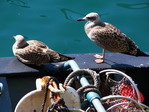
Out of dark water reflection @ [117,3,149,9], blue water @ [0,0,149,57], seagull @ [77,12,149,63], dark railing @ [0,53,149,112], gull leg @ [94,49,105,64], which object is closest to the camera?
dark railing @ [0,53,149,112]

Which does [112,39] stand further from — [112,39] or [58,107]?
[58,107]

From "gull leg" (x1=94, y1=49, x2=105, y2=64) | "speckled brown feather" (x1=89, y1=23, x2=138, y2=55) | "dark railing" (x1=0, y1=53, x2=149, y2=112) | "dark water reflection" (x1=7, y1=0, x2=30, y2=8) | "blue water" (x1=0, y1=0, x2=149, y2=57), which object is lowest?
"blue water" (x1=0, y1=0, x2=149, y2=57)

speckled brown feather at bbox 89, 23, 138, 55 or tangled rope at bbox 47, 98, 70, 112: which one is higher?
tangled rope at bbox 47, 98, 70, 112

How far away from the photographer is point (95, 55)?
3768 millimetres

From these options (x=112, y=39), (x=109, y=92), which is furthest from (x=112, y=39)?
(x=109, y=92)

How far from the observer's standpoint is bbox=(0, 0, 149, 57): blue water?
5.98 meters

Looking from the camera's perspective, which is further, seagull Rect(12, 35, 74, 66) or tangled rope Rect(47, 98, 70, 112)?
seagull Rect(12, 35, 74, 66)

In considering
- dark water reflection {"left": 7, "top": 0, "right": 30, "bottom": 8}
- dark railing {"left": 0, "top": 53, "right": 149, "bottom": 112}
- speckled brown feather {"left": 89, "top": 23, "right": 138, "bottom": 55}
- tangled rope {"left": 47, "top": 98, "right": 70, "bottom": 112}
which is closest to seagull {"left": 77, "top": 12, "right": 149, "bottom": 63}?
speckled brown feather {"left": 89, "top": 23, "right": 138, "bottom": 55}

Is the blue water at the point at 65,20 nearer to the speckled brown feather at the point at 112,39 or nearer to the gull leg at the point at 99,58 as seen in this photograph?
the speckled brown feather at the point at 112,39

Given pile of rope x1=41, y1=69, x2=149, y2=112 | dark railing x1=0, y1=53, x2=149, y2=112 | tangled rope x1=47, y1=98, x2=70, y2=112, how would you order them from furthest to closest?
dark railing x1=0, y1=53, x2=149, y2=112 < pile of rope x1=41, y1=69, x2=149, y2=112 < tangled rope x1=47, y1=98, x2=70, y2=112

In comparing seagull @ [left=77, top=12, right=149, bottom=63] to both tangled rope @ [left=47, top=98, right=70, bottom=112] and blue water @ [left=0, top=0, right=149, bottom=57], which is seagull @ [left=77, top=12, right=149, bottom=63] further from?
tangled rope @ [left=47, top=98, right=70, bottom=112]

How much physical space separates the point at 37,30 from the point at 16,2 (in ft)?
2.98

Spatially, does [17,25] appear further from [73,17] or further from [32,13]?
[73,17]

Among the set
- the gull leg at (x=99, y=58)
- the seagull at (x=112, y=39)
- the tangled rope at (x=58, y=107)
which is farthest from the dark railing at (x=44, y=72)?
the tangled rope at (x=58, y=107)
